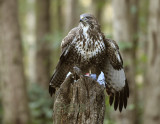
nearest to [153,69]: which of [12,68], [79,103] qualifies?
[12,68]

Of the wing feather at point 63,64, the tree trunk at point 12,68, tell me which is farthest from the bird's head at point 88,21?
the tree trunk at point 12,68

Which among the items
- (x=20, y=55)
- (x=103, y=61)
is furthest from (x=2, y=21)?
(x=103, y=61)

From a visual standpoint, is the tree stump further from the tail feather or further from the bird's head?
the bird's head

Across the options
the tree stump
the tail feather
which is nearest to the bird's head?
the tail feather

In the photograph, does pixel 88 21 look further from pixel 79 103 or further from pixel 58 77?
pixel 79 103

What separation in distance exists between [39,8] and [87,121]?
8.75 metres

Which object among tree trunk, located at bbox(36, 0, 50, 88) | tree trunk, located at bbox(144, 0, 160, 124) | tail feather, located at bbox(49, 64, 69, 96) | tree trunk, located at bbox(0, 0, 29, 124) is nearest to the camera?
tail feather, located at bbox(49, 64, 69, 96)

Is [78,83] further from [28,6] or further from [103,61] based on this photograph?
[28,6]

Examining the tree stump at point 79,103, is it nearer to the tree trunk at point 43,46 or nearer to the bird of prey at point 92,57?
the bird of prey at point 92,57

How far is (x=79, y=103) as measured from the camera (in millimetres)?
2869

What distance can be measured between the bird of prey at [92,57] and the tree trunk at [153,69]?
2792 millimetres

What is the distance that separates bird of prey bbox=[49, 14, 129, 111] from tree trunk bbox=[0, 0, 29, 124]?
286 centimetres

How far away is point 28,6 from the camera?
56.8 ft

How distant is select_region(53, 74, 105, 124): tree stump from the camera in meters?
2.86
